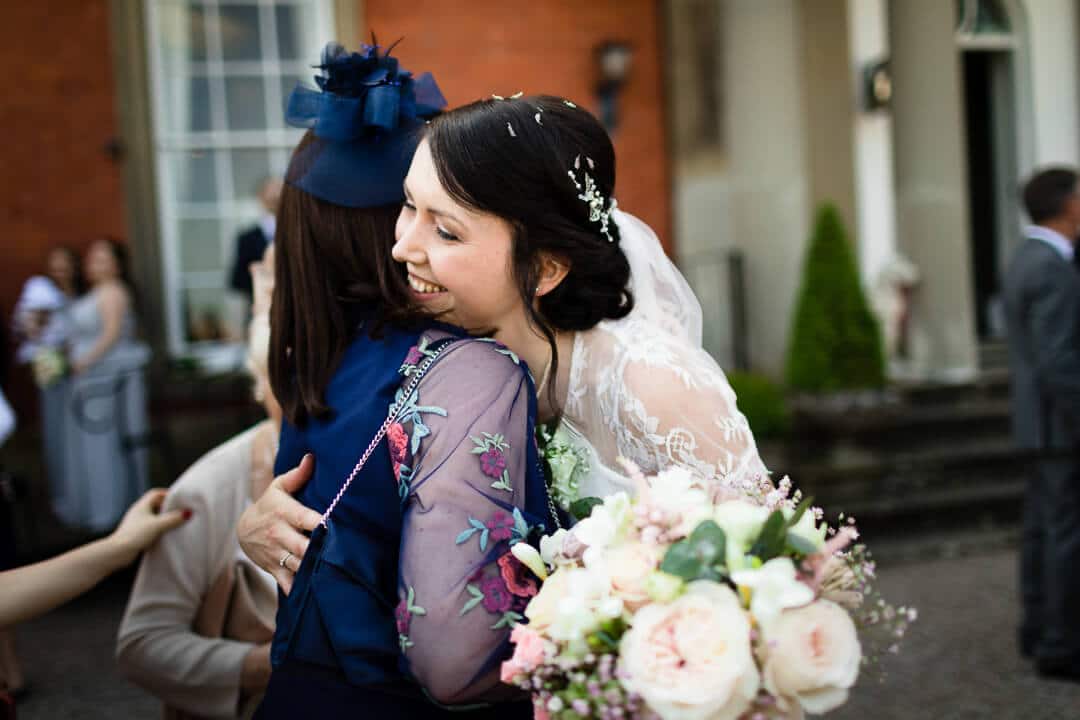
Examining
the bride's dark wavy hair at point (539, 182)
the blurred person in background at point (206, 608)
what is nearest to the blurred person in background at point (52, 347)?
the blurred person in background at point (206, 608)

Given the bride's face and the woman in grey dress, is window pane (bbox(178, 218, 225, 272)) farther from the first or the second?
the bride's face

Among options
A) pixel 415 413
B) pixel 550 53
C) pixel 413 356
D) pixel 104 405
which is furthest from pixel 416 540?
pixel 550 53

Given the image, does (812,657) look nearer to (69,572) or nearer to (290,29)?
(69,572)

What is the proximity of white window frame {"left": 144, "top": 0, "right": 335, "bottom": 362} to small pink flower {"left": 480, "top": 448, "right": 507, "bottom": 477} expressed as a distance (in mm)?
6968

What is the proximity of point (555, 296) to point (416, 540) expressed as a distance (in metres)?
0.65

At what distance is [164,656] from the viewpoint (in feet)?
7.78

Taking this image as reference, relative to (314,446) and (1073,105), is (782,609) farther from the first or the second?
(1073,105)

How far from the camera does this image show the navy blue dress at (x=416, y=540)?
1.41m

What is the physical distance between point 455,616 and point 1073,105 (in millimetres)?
9962

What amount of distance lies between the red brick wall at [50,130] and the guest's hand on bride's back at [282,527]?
671 centimetres

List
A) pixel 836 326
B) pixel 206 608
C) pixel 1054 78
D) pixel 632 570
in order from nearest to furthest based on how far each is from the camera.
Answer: pixel 632 570 → pixel 206 608 → pixel 836 326 → pixel 1054 78

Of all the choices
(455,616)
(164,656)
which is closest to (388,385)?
(455,616)

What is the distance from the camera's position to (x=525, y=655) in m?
1.32

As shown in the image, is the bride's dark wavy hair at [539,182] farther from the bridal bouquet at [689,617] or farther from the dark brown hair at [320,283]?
the bridal bouquet at [689,617]
